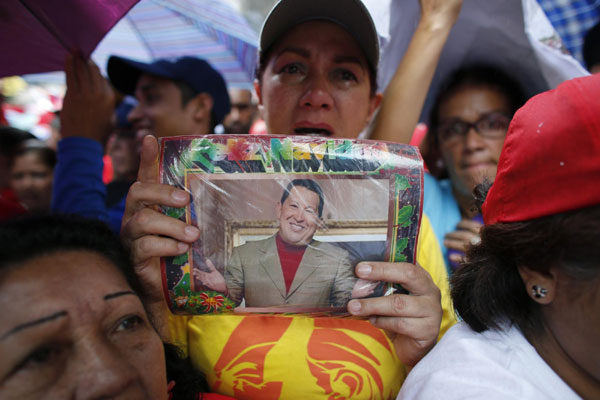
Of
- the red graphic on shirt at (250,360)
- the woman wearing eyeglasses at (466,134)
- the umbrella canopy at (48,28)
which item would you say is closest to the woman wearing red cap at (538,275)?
the red graphic on shirt at (250,360)

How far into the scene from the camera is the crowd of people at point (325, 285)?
80 centimetres

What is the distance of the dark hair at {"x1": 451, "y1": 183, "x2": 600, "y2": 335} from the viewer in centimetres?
81

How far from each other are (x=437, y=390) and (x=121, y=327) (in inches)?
28.6

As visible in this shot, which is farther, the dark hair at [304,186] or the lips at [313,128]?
the lips at [313,128]

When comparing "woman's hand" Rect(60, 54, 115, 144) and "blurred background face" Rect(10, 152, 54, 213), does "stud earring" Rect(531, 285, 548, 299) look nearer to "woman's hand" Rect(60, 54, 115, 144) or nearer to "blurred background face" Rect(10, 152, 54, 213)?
"woman's hand" Rect(60, 54, 115, 144)

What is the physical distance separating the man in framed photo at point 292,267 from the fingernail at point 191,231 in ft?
0.26

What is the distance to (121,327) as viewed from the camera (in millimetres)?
949

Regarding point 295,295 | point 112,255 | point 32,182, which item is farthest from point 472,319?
point 32,182

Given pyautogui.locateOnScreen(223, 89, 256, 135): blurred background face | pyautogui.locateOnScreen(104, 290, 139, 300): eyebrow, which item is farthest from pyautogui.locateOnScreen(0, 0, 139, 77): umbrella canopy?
pyautogui.locateOnScreen(223, 89, 256, 135): blurred background face

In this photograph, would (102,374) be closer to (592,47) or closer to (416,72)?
(416,72)

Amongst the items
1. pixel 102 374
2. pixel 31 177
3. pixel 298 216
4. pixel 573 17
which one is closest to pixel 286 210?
pixel 298 216

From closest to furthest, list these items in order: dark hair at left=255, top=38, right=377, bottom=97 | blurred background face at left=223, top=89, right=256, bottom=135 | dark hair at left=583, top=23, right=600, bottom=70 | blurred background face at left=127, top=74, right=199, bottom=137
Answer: dark hair at left=255, top=38, right=377, bottom=97 → dark hair at left=583, top=23, right=600, bottom=70 → blurred background face at left=127, top=74, right=199, bottom=137 → blurred background face at left=223, top=89, right=256, bottom=135

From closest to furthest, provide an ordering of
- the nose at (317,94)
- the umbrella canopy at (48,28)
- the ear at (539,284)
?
the ear at (539,284) → the umbrella canopy at (48,28) → the nose at (317,94)

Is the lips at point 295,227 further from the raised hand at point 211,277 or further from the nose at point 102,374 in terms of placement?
the nose at point 102,374
